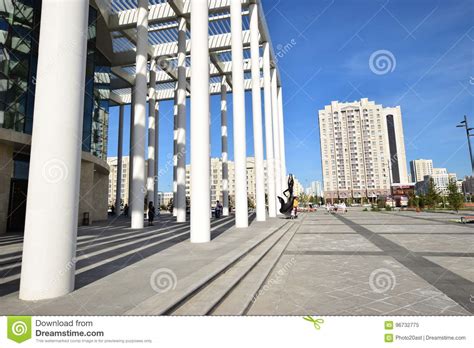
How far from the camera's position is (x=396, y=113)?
99.8m

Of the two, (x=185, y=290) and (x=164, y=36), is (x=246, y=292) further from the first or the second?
(x=164, y=36)

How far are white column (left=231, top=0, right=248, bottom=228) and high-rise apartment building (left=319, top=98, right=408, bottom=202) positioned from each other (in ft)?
262

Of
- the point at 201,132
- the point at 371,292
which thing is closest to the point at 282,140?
A: the point at 201,132

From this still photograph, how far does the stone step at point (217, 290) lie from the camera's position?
3.20 m

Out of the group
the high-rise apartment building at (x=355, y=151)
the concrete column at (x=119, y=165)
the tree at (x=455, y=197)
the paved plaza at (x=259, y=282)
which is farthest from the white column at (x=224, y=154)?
the high-rise apartment building at (x=355, y=151)

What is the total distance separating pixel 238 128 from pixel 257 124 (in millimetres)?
4172

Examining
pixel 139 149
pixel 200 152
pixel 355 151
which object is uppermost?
pixel 355 151

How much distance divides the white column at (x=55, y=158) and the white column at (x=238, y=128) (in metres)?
Result: 9.27

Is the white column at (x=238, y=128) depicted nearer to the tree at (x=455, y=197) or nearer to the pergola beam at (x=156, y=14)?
the pergola beam at (x=156, y=14)

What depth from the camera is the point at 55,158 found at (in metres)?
3.52

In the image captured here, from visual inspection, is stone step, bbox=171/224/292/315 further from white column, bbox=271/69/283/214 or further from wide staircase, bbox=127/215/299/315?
white column, bbox=271/69/283/214

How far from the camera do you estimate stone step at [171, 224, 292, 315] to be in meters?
3.20

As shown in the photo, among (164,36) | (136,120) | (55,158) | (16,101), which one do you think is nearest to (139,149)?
(136,120)
